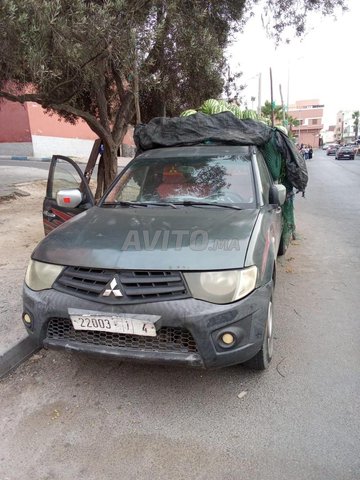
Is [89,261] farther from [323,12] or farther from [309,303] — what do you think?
[323,12]

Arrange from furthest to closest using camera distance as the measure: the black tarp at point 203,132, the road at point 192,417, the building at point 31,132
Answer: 1. the building at point 31,132
2. the black tarp at point 203,132
3. the road at point 192,417

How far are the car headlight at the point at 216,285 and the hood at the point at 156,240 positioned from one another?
47 millimetres

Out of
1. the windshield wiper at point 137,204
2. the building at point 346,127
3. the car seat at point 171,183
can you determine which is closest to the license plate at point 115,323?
the windshield wiper at point 137,204

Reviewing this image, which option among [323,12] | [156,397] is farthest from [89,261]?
[323,12]

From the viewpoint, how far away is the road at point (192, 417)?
2.33 m

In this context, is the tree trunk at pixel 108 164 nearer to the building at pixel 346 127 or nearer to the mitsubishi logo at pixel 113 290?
the mitsubishi logo at pixel 113 290

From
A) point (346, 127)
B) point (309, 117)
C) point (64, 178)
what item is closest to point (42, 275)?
point (64, 178)

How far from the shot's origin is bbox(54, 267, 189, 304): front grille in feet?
8.38

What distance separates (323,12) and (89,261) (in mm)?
8916

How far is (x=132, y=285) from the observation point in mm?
2607

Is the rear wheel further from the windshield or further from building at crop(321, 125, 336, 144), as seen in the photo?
building at crop(321, 125, 336, 144)

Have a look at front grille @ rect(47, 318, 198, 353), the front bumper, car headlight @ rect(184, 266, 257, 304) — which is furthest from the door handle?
car headlight @ rect(184, 266, 257, 304)

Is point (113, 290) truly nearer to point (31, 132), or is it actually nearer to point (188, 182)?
point (188, 182)

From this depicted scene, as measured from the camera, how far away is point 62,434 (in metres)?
2.62
